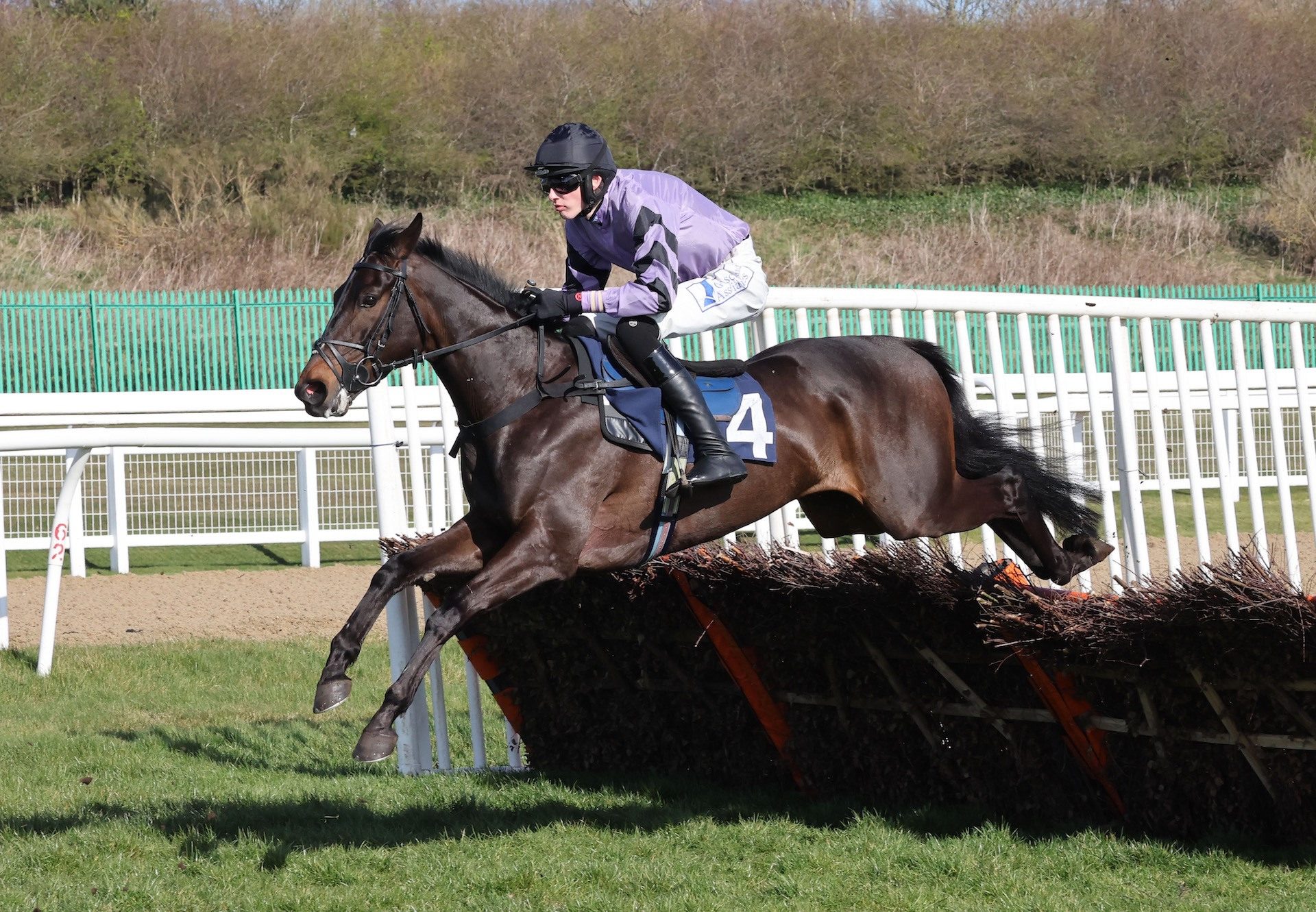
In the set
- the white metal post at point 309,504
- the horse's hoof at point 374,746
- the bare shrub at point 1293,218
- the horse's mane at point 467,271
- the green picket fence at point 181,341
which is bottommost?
the horse's hoof at point 374,746

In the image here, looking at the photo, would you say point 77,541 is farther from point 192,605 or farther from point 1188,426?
point 1188,426

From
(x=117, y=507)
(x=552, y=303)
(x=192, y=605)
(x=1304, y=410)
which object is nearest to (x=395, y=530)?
(x=552, y=303)

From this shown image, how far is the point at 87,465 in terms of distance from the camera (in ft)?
34.4

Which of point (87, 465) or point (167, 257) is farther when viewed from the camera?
point (167, 257)

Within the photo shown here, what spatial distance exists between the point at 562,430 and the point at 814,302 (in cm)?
119

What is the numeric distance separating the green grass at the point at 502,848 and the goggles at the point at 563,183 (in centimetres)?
202

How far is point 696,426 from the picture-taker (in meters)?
4.34

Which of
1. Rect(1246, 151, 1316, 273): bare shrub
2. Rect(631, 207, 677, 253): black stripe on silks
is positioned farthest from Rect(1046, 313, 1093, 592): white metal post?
Rect(1246, 151, 1316, 273): bare shrub

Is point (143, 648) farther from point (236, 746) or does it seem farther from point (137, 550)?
point (137, 550)

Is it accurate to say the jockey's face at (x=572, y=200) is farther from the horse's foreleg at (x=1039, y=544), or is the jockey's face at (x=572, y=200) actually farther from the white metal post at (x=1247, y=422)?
the white metal post at (x=1247, y=422)

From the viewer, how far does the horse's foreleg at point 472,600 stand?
3.89 m

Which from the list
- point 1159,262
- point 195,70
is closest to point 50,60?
point 195,70

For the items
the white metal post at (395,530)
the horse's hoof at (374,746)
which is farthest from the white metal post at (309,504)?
the horse's hoof at (374,746)

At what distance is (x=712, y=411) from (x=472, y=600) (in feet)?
3.24
